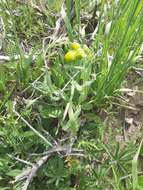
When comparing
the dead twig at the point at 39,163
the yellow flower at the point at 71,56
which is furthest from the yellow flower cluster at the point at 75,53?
the dead twig at the point at 39,163

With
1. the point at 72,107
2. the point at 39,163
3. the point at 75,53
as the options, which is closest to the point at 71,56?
the point at 75,53

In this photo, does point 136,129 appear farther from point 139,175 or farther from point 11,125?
point 11,125

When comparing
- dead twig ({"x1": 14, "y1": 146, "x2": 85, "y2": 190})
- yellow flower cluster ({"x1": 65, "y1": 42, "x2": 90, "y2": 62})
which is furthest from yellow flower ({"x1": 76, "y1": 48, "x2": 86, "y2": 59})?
dead twig ({"x1": 14, "y1": 146, "x2": 85, "y2": 190})

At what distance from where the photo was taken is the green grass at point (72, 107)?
1.42m

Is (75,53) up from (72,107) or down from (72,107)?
up

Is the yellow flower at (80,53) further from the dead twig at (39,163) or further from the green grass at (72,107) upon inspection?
the dead twig at (39,163)

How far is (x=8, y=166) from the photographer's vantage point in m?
1.41

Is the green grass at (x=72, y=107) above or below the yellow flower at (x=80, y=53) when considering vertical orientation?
below

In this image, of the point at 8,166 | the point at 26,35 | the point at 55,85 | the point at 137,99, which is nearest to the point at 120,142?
the point at 137,99

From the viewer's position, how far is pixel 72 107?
1.47 metres

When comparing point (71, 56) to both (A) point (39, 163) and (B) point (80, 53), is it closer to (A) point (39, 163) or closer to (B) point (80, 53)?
(B) point (80, 53)

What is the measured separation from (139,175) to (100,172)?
171 millimetres

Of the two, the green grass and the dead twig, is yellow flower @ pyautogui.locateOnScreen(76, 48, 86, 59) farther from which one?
the dead twig

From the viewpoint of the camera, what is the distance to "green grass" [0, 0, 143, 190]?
55.7 inches
